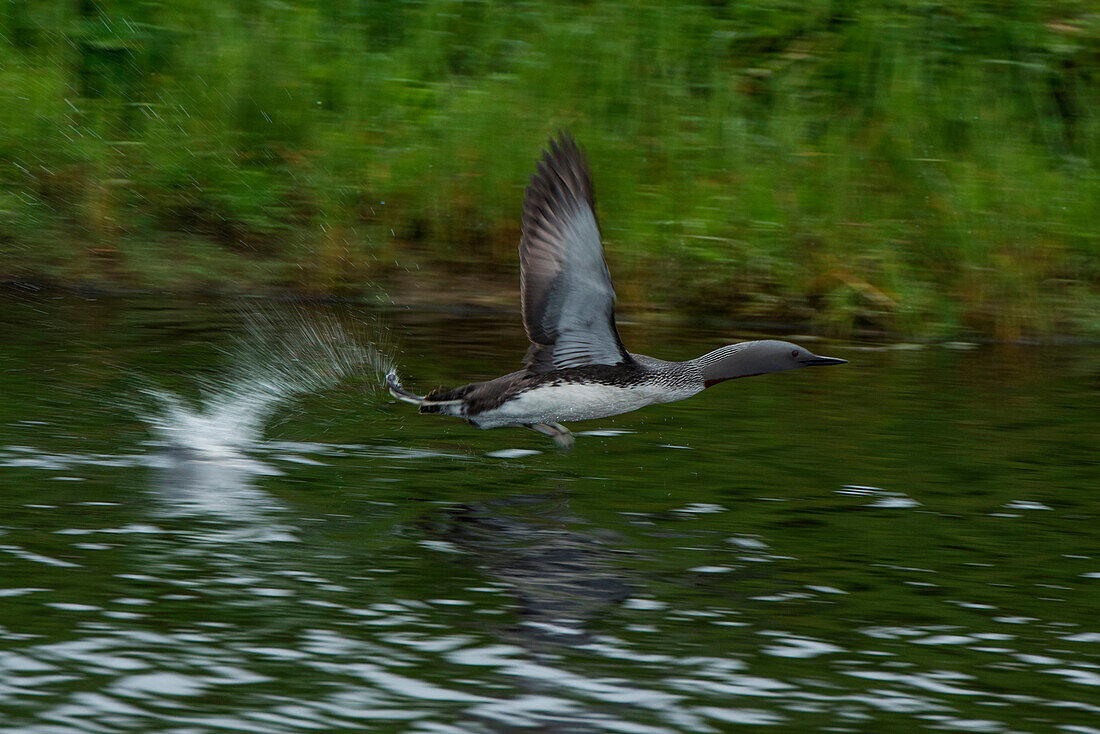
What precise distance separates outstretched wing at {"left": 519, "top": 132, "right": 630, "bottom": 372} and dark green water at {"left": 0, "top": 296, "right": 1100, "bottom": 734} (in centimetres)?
63

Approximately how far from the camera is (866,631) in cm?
546

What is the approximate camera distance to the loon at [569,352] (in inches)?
281

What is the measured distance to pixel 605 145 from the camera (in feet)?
43.5

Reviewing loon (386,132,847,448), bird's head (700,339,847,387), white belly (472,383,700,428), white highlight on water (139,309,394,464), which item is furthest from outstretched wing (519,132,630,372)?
white highlight on water (139,309,394,464)

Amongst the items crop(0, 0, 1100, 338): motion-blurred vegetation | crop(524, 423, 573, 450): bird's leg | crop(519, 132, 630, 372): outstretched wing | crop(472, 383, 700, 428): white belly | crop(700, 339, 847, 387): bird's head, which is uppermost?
crop(0, 0, 1100, 338): motion-blurred vegetation

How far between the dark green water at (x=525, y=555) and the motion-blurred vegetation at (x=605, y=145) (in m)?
2.47

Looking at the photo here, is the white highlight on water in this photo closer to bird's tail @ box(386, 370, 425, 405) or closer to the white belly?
bird's tail @ box(386, 370, 425, 405)

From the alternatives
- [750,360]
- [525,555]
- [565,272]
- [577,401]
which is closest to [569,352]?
[577,401]

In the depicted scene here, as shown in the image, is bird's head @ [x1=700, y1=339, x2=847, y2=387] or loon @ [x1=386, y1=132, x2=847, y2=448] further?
bird's head @ [x1=700, y1=339, x2=847, y2=387]

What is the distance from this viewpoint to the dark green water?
473 centimetres

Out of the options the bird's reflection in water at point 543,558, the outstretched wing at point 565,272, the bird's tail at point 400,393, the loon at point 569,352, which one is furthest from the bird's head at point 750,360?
the bird's tail at point 400,393

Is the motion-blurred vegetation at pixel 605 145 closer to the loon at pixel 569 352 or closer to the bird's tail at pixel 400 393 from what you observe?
the bird's tail at pixel 400 393

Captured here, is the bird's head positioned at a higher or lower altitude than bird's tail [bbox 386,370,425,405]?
higher

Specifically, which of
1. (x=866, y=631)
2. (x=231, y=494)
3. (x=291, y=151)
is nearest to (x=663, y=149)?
(x=291, y=151)
